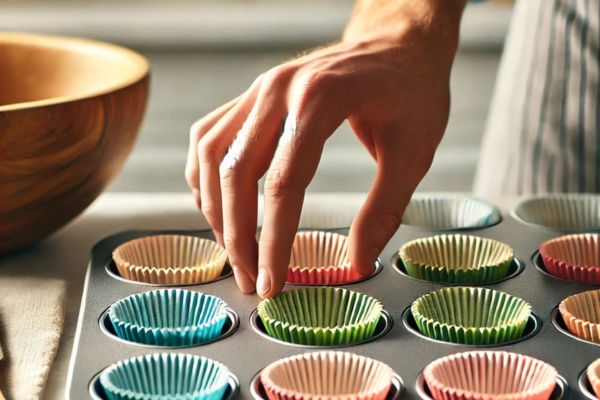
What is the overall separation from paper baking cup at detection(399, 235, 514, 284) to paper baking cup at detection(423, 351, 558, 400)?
174 mm

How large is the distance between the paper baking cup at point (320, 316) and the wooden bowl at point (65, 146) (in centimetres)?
24

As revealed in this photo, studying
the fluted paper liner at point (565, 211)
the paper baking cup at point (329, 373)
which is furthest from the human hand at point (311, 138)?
the fluted paper liner at point (565, 211)

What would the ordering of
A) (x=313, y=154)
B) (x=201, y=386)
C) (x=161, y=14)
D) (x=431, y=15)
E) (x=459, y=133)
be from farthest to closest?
(x=459, y=133) < (x=161, y=14) < (x=431, y=15) < (x=313, y=154) < (x=201, y=386)

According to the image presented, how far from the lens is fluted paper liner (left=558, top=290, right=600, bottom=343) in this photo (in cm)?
68

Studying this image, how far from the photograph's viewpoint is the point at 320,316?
75 cm

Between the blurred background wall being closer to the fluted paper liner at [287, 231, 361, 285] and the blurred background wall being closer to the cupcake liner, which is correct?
the fluted paper liner at [287, 231, 361, 285]

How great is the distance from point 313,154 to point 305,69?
0.31ft

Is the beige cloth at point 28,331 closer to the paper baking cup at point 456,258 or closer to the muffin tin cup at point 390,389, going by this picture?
the muffin tin cup at point 390,389

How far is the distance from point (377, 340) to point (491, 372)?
94 mm

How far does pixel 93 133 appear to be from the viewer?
0.81m

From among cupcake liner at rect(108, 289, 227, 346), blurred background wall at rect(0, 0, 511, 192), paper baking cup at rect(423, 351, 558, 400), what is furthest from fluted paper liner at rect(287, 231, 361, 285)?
blurred background wall at rect(0, 0, 511, 192)

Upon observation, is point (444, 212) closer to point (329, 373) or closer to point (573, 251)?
point (573, 251)

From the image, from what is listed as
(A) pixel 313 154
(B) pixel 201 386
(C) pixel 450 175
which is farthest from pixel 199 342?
(C) pixel 450 175

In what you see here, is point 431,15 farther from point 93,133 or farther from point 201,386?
point 201,386
